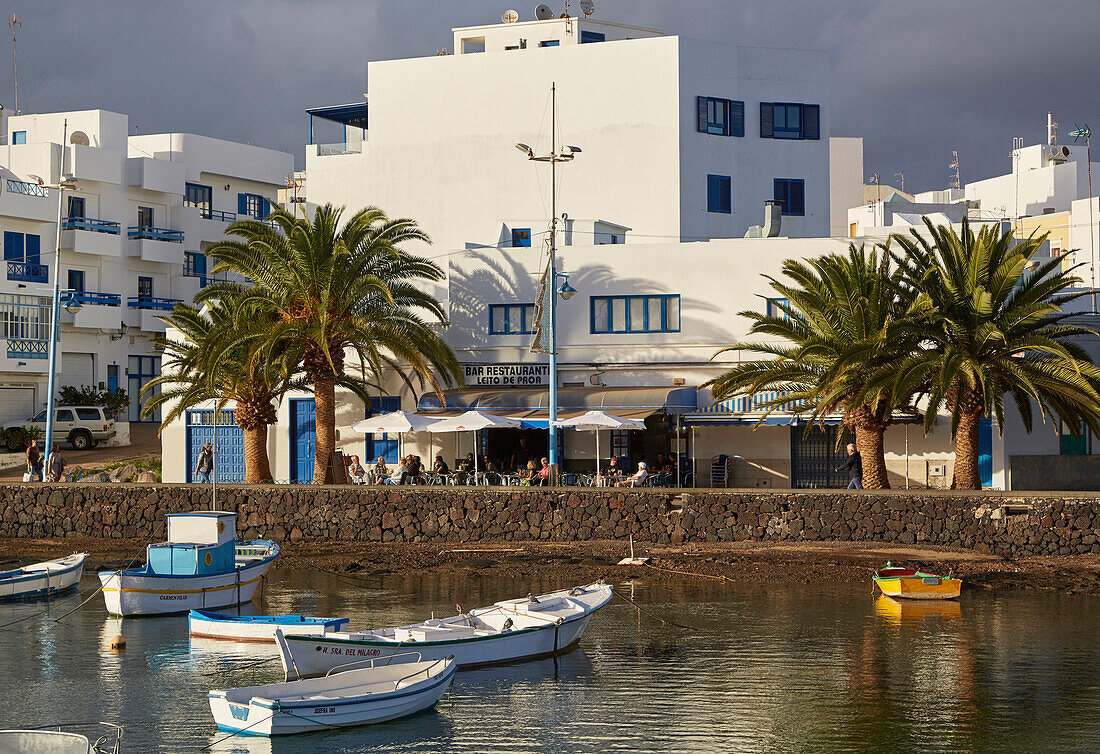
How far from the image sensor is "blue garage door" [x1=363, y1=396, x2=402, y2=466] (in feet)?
134

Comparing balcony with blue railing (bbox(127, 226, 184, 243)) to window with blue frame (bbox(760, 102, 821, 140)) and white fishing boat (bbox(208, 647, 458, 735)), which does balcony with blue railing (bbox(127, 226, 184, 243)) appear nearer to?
window with blue frame (bbox(760, 102, 821, 140))

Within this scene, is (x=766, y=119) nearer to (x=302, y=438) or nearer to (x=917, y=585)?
(x=302, y=438)

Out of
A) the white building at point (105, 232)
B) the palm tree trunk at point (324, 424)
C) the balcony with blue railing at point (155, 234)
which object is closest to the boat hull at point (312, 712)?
the palm tree trunk at point (324, 424)

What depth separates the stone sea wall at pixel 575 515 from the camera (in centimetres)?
3042

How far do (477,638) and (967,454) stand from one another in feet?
55.7

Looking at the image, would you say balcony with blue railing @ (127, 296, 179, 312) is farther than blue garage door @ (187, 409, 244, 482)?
Yes

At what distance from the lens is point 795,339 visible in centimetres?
3347

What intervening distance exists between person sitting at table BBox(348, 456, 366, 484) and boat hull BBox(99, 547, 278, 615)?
10997 mm

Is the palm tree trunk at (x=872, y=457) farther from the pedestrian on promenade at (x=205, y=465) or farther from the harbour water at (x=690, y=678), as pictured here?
the pedestrian on promenade at (x=205, y=465)

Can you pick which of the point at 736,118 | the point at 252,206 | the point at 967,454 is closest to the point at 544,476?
the point at 967,454

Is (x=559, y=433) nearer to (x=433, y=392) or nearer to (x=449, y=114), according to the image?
(x=433, y=392)

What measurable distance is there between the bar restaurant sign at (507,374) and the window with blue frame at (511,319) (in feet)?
4.03

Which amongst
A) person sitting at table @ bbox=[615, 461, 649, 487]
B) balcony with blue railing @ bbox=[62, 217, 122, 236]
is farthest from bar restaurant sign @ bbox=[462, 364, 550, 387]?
balcony with blue railing @ bbox=[62, 217, 122, 236]

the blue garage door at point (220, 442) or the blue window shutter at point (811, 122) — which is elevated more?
the blue window shutter at point (811, 122)
